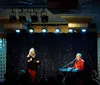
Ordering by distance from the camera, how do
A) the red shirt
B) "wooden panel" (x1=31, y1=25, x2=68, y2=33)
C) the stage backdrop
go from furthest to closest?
the stage backdrop → "wooden panel" (x1=31, y1=25, x2=68, y2=33) → the red shirt

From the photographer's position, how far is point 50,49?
47.6 ft

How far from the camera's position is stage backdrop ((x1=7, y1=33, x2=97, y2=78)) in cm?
1420

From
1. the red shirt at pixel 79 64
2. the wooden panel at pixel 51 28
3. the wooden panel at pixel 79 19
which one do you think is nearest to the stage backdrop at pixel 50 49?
the wooden panel at pixel 51 28

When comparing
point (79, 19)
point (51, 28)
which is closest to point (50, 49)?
point (51, 28)

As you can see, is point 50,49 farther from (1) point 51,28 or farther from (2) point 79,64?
(2) point 79,64

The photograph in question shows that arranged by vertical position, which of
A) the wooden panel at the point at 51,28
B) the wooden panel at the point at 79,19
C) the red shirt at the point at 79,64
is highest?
the wooden panel at the point at 79,19

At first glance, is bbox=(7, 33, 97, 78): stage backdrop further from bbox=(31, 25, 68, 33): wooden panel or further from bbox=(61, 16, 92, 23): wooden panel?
bbox=(61, 16, 92, 23): wooden panel

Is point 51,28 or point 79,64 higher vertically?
point 51,28

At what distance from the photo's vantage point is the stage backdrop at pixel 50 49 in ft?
46.6

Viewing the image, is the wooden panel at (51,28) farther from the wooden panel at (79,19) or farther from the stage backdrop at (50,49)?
the wooden panel at (79,19)

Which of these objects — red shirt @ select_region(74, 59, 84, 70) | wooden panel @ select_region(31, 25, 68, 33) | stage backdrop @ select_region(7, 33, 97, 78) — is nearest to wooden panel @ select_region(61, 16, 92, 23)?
red shirt @ select_region(74, 59, 84, 70)

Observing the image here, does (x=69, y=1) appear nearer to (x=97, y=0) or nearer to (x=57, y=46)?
(x=97, y=0)

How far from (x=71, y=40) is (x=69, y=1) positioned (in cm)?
889

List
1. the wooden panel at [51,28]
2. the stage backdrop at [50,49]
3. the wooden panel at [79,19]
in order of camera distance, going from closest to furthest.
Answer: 1. the wooden panel at [79,19]
2. the wooden panel at [51,28]
3. the stage backdrop at [50,49]
